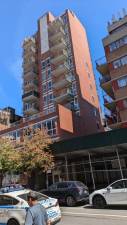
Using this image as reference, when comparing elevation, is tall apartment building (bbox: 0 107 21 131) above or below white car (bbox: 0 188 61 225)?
above

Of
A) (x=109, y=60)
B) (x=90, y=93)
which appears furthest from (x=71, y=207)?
(x=90, y=93)

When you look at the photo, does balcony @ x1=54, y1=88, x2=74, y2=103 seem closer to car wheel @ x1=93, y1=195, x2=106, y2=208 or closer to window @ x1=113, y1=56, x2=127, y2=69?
window @ x1=113, y1=56, x2=127, y2=69

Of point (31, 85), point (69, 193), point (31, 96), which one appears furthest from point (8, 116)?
point (69, 193)

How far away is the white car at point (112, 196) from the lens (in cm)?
1466

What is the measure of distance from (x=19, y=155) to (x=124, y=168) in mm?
11911

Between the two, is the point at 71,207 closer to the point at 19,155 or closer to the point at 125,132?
the point at 125,132

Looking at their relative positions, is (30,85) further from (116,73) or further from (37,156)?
(37,156)

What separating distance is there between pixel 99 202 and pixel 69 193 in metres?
2.64

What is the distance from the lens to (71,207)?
16.8 m

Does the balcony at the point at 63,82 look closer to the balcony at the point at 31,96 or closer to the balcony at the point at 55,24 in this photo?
the balcony at the point at 31,96

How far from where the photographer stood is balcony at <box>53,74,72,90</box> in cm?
5131

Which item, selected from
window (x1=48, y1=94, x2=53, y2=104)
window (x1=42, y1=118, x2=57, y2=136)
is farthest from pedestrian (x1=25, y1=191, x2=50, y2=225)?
window (x1=48, y1=94, x2=53, y2=104)

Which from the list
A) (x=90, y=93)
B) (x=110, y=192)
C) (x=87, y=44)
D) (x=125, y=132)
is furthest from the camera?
(x=87, y=44)

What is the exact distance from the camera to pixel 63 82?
169 feet
